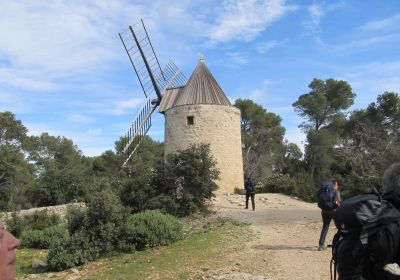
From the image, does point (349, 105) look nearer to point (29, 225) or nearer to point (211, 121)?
point (211, 121)

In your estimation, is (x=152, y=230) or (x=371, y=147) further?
(x=371, y=147)

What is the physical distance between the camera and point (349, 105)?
123 feet

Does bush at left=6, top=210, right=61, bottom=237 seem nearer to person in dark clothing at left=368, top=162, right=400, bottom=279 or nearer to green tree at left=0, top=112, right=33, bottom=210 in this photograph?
green tree at left=0, top=112, right=33, bottom=210

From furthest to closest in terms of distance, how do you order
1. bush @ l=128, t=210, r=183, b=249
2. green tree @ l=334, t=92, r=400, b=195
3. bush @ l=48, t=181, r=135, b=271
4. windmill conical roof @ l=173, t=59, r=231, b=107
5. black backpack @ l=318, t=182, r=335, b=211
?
windmill conical roof @ l=173, t=59, r=231, b=107, green tree @ l=334, t=92, r=400, b=195, bush @ l=128, t=210, r=183, b=249, bush @ l=48, t=181, r=135, b=271, black backpack @ l=318, t=182, r=335, b=211

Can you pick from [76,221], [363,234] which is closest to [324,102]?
[76,221]

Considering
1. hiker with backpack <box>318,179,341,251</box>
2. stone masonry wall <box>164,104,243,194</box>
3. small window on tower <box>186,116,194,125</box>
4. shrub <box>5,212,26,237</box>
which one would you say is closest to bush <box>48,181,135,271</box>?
hiker with backpack <box>318,179,341,251</box>

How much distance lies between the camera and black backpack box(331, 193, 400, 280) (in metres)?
2.44

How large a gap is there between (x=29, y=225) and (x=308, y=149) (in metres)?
22.7

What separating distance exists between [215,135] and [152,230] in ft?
35.6

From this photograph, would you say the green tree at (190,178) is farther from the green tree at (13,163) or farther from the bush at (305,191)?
the green tree at (13,163)

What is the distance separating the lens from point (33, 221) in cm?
1938

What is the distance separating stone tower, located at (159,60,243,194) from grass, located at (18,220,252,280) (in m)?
9.55

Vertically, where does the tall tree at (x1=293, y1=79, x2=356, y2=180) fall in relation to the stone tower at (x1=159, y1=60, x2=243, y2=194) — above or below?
above

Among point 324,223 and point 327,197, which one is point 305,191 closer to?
point 324,223
